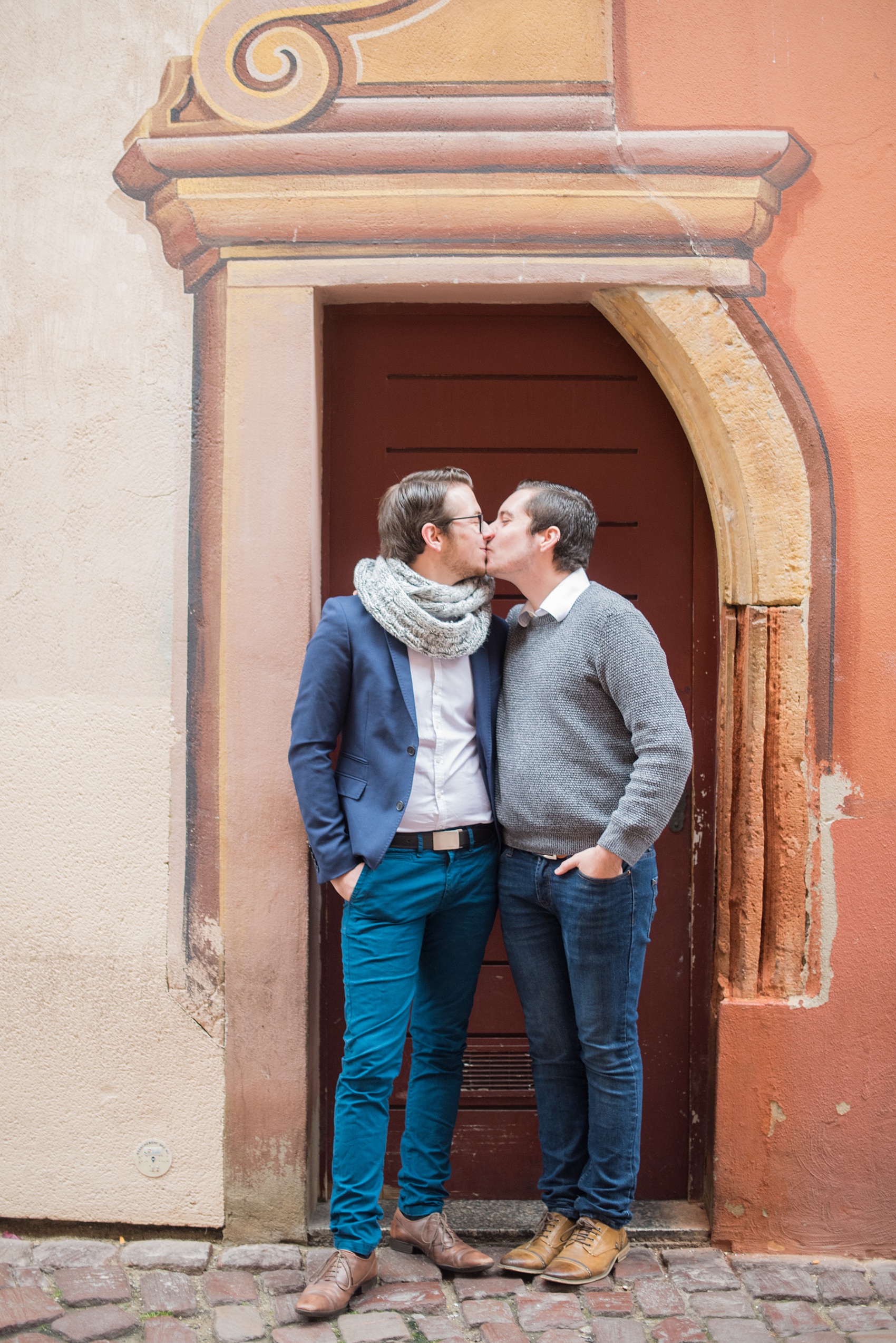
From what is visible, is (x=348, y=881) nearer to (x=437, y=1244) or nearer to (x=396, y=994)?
(x=396, y=994)

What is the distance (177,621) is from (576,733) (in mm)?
1182

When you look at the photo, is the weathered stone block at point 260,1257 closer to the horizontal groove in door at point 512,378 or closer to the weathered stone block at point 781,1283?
the weathered stone block at point 781,1283

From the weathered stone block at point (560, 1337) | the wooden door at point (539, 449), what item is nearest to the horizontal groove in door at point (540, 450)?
the wooden door at point (539, 449)

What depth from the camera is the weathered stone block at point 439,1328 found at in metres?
2.50

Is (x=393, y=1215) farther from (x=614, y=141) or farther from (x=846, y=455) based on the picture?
(x=614, y=141)

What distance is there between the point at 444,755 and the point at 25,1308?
173cm

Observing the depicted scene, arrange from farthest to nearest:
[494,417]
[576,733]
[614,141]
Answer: [494,417] → [614,141] → [576,733]

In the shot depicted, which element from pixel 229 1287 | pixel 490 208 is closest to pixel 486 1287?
pixel 229 1287

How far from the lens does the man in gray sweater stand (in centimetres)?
254

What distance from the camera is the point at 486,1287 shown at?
2697 millimetres

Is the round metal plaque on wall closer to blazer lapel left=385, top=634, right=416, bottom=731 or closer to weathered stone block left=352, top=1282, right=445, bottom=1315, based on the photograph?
weathered stone block left=352, top=1282, right=445, bottom=1315

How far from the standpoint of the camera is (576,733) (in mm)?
2617

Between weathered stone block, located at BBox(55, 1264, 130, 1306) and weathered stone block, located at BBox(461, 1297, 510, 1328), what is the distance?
866 millimetres

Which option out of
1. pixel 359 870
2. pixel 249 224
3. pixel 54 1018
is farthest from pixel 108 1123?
pixel 249 224
